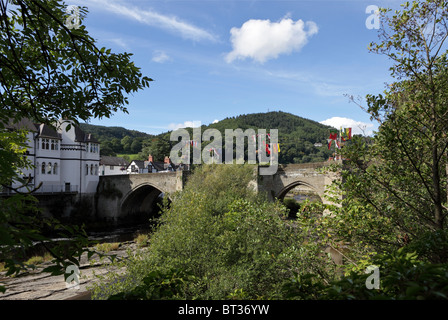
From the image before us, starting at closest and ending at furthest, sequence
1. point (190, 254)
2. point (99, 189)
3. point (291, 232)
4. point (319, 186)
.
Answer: point (291, 232), point (190, 254), point (319, 186), point (99, 189)

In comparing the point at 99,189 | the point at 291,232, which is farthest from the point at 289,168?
the point at 99,189

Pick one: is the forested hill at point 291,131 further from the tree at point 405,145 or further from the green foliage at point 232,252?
the tree at point 405,145

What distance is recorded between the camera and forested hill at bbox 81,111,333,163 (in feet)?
280

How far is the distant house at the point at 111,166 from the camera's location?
64506 millimetres

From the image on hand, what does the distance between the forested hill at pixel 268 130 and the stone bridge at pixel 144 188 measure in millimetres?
14740

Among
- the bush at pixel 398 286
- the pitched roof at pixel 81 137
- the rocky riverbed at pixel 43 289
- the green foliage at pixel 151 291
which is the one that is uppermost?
the pitched roof at pixel 81 137

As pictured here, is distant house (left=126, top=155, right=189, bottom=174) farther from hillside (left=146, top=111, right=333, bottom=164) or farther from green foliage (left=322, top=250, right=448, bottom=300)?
green foliage (left=322, top=250, right=448, bottom=300)

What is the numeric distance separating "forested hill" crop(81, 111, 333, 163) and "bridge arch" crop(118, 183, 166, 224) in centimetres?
2327

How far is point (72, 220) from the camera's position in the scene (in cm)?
3928

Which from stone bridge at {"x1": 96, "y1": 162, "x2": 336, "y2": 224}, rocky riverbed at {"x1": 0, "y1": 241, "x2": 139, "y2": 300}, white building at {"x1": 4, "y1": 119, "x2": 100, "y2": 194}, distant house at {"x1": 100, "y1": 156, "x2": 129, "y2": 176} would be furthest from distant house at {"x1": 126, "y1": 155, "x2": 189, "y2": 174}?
rocky riverbed at {"x1": 0, "y1": 241, "x2": 139, "y2": 300}

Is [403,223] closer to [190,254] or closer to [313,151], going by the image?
[190,254]

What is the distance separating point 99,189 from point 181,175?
54.4 feet

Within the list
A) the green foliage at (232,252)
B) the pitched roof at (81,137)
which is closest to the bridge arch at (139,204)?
the pitched roof at (81,137)

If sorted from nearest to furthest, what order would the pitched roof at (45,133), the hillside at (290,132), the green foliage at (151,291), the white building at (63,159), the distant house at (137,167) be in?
the green foliage at (151,291), the white building at (63,159), the pitched roof at (45,133), the distant house at (137,167), the hillside at (290,132)
